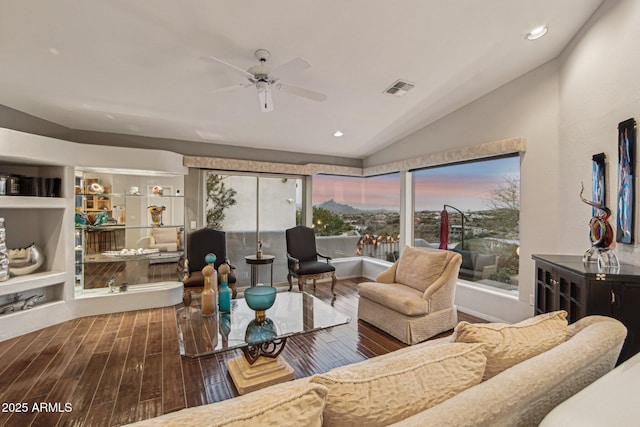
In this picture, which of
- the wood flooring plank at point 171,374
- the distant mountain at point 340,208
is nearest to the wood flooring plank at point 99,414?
the wood flooring plank at point 171,374

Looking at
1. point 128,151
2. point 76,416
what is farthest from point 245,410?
point 128,151

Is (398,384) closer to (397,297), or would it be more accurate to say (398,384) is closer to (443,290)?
(397,297)

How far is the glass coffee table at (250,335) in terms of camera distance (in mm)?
2127

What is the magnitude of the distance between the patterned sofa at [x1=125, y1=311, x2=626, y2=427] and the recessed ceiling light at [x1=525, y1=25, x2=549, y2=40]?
108 inches

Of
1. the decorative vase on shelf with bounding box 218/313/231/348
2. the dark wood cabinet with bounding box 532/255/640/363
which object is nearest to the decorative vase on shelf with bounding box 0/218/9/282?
the decorative vase on shelf with bounding box 218/313/231/348

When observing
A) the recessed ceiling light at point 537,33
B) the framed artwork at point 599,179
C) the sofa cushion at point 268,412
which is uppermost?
the recessed ceiling light at point 537,33

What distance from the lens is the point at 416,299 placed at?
3.09m

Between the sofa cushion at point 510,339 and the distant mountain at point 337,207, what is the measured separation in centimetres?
478

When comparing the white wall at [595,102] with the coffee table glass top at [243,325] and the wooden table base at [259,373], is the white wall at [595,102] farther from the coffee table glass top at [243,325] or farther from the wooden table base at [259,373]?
the wooden table base at [259,373]

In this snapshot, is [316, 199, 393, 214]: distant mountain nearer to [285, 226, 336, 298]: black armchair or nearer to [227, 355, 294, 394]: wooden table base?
[285, 226, 336, 298]: black armchair

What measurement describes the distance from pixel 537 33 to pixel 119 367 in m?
4.78

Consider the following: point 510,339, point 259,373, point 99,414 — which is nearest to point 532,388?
point 510,339

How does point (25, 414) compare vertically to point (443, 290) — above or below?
below

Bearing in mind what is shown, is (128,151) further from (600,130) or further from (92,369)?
(600,130)
